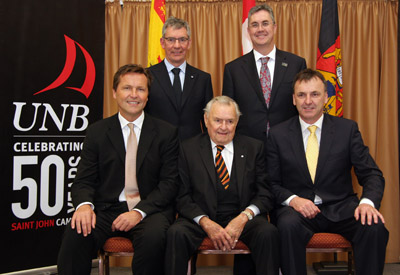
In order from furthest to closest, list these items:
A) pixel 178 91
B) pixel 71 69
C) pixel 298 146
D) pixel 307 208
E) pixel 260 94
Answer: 1. pixel 71 69
2. pixel 178 91
3. pixel 260 94
4. pixel 298 146
5. pixel 307 208

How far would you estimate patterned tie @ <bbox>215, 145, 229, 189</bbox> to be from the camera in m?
2.58

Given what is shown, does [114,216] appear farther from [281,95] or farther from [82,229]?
[281,95]

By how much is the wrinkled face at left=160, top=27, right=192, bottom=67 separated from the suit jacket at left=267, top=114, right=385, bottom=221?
1.06 metres

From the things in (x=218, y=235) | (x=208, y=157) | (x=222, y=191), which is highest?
(x=208, y=157)

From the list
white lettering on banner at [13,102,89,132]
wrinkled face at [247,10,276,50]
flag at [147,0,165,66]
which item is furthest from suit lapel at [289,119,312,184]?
white lettering on banner at [13,102,89,132]

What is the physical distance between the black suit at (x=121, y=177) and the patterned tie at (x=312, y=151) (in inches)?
36.7

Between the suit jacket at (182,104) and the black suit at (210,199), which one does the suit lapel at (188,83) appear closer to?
the suit jacket at (182,104)

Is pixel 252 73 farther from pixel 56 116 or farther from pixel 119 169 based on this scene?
pixel 56 116

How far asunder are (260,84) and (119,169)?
50.0 inches

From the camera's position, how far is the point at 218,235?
2.32 meters

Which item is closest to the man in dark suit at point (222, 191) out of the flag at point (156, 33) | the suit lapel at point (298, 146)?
the suit lapel at point (298, 146)

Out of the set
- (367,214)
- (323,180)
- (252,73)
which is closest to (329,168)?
(323,180)

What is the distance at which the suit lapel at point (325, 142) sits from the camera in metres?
2.58

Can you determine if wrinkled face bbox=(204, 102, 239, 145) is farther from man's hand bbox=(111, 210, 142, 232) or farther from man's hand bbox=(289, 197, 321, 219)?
man's hand bbox=(111, 210, 142, 232)
